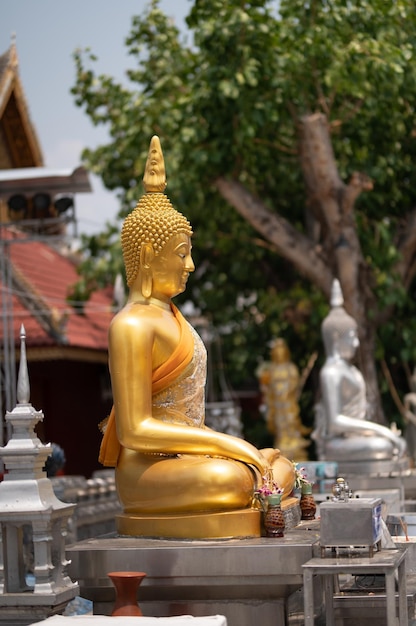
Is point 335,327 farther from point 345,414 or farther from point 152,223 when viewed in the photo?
point 152,223

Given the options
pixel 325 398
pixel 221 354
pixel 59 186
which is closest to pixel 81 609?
pixel 325 398

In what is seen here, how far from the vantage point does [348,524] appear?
228 inches

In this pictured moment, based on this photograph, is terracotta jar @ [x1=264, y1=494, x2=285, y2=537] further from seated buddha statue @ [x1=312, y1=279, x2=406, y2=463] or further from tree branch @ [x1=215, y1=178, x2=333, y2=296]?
tree branch @ [x1=215, y1=178, x2=333, y2=296]

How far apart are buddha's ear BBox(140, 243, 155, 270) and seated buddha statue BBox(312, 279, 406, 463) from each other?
4446 millimetres

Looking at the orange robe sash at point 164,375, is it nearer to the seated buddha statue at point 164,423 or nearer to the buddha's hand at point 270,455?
the seated buddha statue at point 164,423

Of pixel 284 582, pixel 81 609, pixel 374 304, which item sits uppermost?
pixel 374 304

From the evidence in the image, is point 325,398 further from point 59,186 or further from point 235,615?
point 235,615

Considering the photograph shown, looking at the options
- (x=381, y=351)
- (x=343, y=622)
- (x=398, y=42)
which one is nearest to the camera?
(x=343, y=622)

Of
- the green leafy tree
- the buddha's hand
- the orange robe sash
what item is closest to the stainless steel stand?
the buddha's hand

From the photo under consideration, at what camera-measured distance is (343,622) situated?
253 inches

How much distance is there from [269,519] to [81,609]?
191 centimetres

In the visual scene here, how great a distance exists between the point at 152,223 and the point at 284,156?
32.8ft

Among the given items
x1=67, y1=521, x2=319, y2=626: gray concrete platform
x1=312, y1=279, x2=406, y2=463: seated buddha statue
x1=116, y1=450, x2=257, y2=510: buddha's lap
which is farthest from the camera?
x1=312, y1=279, x2=406, y2=463: seated buddha statue

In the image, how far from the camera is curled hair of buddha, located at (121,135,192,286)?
22.6 feet
